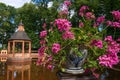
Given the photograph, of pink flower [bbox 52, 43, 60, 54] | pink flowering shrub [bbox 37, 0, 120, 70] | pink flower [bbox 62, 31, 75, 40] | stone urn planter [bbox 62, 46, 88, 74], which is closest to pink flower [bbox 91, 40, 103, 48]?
pink flowering shrub [bbox 37, 0, 120, 70]

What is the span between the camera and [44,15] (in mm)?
24594

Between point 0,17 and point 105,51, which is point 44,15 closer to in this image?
point 0,17

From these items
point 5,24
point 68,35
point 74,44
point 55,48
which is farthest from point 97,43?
point 5,24

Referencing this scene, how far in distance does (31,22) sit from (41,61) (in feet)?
77.6

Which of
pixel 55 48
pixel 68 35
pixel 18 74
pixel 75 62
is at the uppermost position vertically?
pixel 68 35

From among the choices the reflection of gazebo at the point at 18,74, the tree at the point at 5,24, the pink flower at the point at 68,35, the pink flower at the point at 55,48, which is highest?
the tree at the point at 5,24

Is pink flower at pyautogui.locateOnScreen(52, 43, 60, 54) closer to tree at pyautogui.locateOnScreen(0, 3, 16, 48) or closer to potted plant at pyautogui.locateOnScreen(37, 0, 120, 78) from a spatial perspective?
potted plant at pyautogui.locateOnScreen(37, 0, 120, 78)

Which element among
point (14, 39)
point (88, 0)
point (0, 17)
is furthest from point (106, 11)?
point (0, 17)

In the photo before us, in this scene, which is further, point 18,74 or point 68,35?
point 18,74

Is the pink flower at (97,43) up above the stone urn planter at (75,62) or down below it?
above

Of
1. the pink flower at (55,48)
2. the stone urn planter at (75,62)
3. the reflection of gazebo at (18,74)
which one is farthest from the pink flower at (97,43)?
the reflection of gazebo at (18,74)

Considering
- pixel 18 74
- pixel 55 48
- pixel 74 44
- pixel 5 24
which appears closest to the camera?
pixel 55 48

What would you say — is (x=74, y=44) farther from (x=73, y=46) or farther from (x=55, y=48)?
(x=55, y=48)

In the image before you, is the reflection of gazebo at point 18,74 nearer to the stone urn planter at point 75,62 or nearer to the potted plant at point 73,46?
the potted plant at point 73,46
